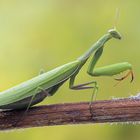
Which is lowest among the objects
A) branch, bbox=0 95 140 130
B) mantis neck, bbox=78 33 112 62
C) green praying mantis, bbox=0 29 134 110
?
branch, bbox=0 95 140 130

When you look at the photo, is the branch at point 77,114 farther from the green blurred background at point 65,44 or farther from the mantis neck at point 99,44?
the green blurred background at point 65,44

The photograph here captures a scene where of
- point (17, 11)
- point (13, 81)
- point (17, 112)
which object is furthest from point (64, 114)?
point (17, 11)

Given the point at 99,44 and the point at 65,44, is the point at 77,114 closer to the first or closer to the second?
the point at 99,44

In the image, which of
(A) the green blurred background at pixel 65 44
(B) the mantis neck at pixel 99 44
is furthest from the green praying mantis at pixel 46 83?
(A) the green blurred background at pixel 65 44

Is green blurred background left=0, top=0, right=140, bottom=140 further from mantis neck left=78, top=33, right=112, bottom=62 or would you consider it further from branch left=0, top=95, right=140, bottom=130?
branch left=0, top=95, right=140, bottom=130

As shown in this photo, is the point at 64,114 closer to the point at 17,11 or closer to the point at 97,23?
the point at 97,23

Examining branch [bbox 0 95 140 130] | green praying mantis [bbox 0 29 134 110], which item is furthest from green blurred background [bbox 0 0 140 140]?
branch [bbox 0 95 140 130]

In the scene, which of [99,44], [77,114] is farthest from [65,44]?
[77,114]
